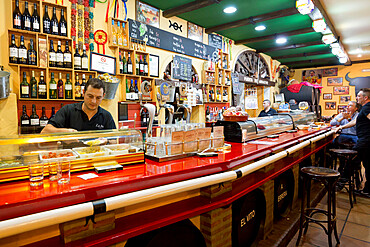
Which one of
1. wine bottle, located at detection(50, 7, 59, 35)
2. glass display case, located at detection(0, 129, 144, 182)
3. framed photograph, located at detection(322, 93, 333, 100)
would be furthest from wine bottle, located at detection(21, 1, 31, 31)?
framed photograph, located at detection(322, 93, 333, 100)

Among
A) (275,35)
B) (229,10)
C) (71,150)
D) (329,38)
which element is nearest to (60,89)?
(71,150)

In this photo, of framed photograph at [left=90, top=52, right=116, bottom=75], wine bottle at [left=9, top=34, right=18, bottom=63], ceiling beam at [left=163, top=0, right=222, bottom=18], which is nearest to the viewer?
wine bottle at [left=9, top=34, right=18, bottom=63]

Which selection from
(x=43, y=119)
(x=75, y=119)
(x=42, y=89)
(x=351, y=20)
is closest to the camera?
(x=75, y=119)

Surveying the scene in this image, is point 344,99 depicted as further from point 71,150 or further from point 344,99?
point 71,150

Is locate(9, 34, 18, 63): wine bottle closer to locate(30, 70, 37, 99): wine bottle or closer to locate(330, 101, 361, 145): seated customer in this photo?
locate(30, 70, 37, 99): wine bottle

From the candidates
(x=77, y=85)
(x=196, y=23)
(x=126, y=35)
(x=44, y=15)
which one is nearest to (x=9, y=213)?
(x=77, y=85)

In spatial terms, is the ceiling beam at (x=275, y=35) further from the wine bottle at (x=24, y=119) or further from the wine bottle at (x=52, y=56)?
the wine bottle at (x=24, y=119)

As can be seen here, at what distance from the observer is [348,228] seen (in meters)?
3.13

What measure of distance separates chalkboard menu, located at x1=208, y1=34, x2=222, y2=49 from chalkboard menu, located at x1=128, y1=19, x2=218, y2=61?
0.14 metres

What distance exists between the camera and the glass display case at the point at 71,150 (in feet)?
4.47

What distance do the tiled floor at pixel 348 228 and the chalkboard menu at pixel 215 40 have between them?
14.8ft

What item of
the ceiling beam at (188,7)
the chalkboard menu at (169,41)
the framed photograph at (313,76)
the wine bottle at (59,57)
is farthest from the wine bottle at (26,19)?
the framed photograph at (313,76)

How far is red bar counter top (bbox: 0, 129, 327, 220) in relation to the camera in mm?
1087

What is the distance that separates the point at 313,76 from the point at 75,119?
37.4 ft
